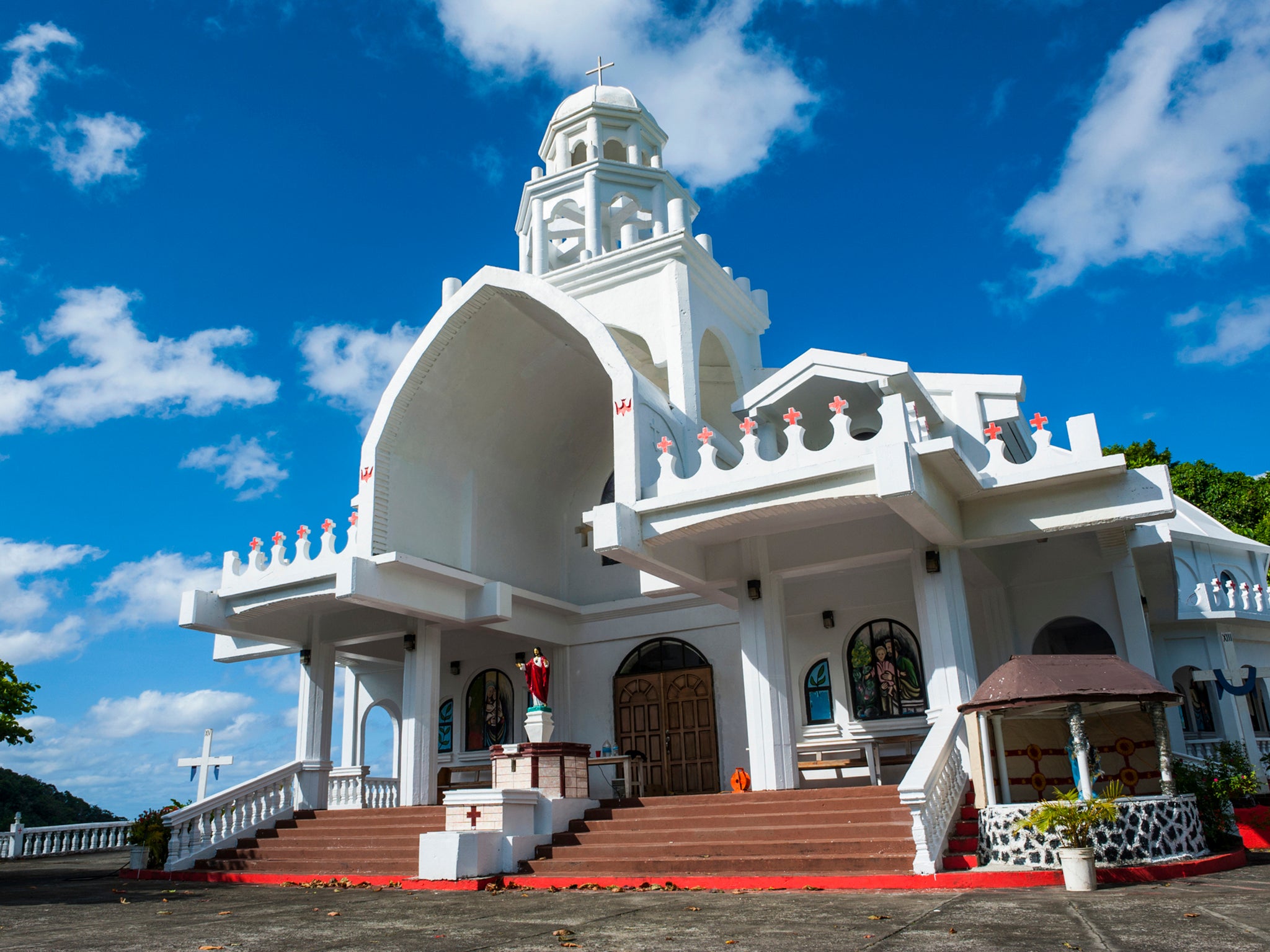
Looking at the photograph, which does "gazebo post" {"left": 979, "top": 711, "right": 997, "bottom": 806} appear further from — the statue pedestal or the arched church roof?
the arched church roof

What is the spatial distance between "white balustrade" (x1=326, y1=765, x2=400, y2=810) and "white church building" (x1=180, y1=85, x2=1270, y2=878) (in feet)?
0.29

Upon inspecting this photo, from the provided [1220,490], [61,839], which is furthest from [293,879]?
[1220,490]

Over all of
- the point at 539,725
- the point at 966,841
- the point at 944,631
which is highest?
the point at 944,631

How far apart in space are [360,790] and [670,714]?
6.05 m

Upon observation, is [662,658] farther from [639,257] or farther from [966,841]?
[966,841]

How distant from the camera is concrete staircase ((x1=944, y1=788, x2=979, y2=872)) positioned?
9.98m

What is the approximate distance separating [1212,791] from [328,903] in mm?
9936

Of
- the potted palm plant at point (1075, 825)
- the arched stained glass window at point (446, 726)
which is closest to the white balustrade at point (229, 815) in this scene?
the arched stained glass window at point (446, 726)

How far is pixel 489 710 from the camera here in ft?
65.5

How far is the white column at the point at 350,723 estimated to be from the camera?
70.3 feet

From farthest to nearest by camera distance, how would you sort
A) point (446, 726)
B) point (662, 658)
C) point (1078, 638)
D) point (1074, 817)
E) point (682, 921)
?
point (1078, 638), point (446, 726), point (662, 658), point (1074, 817), point (682, 921)

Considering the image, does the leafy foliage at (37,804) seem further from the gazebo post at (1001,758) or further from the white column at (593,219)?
the gazebo post at (1001,758)

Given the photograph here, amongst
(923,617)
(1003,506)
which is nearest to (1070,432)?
(1003,506)

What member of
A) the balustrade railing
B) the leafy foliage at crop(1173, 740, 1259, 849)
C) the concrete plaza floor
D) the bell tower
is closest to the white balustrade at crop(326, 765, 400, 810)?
the balustrade railing
